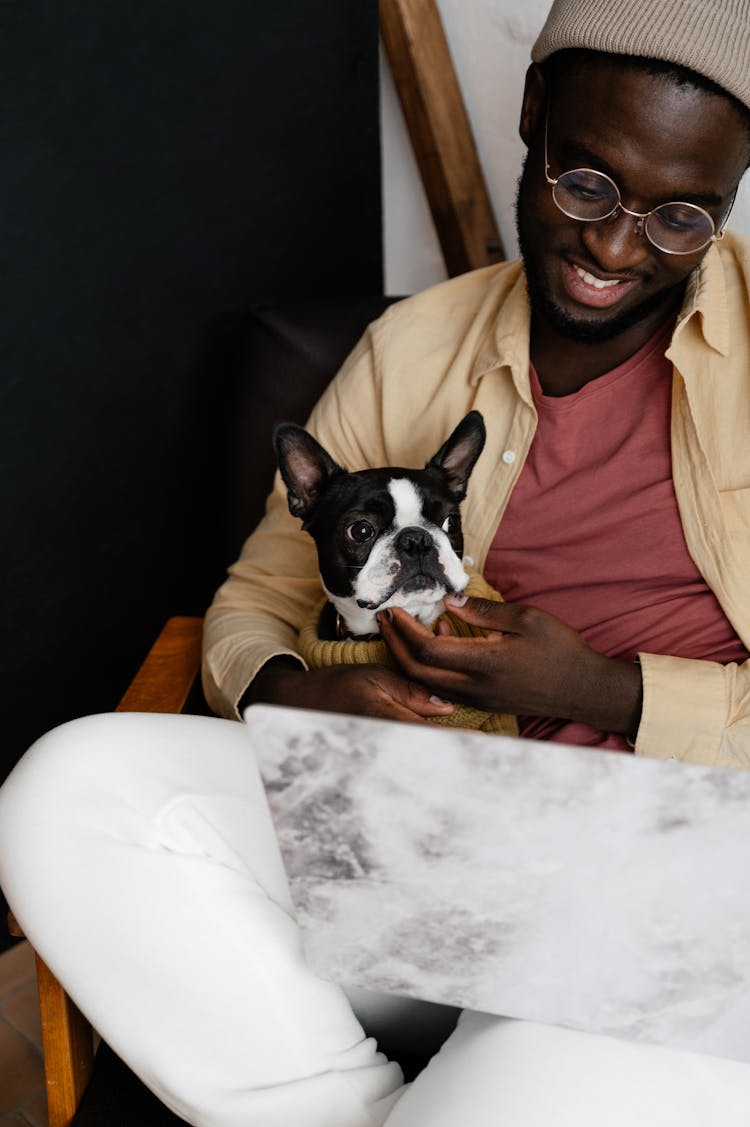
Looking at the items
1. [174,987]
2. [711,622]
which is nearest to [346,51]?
[711,622]

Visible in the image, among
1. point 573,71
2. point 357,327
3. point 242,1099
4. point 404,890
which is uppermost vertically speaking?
point 573,71

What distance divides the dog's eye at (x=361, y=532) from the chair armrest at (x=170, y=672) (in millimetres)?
325

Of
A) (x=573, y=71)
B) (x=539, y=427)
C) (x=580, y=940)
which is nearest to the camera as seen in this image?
(x=580, y=940)

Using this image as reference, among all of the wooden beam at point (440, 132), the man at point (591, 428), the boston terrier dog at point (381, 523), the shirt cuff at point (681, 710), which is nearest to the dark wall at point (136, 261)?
the wooden beam at point (440, 132)

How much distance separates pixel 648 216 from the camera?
3.86ft

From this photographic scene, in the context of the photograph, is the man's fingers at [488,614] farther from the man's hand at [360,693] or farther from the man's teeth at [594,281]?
the man's teeth at [594,281]

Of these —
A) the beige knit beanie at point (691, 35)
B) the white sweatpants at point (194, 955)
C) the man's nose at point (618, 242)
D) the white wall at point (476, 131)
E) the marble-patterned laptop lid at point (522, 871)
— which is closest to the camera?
the marble-patterned laptop lid at point (522, 871)

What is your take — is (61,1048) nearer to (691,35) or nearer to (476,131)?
(691,35)

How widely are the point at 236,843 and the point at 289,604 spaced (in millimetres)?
470

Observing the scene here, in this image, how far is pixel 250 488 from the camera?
1719 mm

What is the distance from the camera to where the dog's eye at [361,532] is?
1.30 metres

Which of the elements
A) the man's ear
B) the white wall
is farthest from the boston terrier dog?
the white wall

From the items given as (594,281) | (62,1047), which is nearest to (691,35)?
(594,281)

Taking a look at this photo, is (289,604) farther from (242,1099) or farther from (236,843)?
(242,1099)
